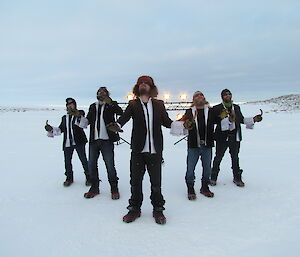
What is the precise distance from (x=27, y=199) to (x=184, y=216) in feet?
9.63

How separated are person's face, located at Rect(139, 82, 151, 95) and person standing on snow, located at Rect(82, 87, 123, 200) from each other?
838 mm

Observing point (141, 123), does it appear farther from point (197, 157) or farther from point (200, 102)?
point (197, 157)

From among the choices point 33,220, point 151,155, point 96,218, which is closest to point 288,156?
point 151,155

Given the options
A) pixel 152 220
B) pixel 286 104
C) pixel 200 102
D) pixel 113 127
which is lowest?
pixel 152 220

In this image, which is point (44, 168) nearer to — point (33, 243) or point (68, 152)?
point (68, 152)

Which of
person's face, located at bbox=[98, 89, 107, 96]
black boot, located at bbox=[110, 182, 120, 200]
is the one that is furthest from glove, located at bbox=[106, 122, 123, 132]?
black boot, located at bbox=[110, 182, 120, 200]

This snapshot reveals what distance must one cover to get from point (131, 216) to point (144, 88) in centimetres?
192

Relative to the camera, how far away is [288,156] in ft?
25.4

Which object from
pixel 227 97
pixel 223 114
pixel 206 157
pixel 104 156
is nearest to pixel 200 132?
pixel 206 157

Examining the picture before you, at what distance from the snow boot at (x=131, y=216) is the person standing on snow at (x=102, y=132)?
85 cm

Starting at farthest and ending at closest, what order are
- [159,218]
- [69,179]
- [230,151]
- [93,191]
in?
[69,179]
[230,151]
[93,191]
[159,218]

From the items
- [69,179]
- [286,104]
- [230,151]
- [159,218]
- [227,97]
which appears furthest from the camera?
[286,104]

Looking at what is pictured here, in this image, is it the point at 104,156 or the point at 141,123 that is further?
the point at 104,156

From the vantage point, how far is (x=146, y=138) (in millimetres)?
3652
